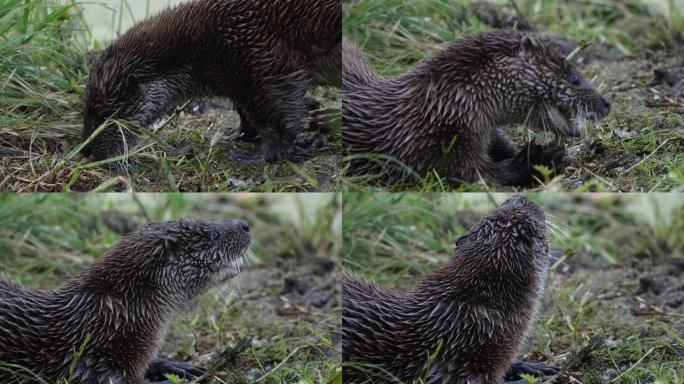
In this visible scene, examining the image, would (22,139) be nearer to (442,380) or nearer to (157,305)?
(157,305)

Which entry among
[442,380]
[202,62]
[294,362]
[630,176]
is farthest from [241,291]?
[630,176]

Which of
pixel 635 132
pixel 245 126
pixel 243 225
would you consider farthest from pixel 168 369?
pixel 635 132

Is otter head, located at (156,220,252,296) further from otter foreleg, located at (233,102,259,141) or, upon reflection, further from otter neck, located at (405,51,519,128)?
otter neck, located at (405,51,519,128)

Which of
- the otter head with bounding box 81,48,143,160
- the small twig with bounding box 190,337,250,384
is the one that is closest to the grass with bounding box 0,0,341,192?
the otter head with bounding box 81,48,143,160

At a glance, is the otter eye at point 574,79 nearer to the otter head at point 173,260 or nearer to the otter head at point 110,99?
the otter head at point 173,260

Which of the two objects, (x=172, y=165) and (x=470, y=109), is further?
(x=172, y=165)

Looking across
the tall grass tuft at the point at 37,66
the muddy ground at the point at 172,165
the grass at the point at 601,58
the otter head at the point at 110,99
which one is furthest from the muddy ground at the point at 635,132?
the tall grass tuft at the point at 37,66

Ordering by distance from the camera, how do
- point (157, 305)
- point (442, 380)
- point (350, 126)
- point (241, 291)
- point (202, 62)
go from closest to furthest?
point (442, 380) < point (157, 305) < point (350, 126) < point (202, 62) < point (241, 291)

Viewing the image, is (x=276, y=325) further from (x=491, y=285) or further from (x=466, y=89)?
(x=466, y=89)
